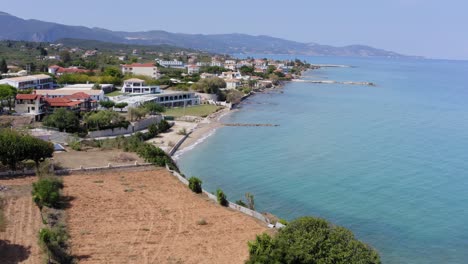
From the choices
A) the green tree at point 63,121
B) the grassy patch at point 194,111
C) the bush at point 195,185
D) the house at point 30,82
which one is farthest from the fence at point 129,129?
the house at point 30,82

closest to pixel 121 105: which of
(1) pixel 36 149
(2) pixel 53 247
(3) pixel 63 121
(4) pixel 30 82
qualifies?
(3) pixel 63 121

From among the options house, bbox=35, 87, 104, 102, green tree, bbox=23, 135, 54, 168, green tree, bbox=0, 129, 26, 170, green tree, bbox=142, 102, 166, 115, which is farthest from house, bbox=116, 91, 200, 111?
green tree, bbox=0, 129, 26, 170

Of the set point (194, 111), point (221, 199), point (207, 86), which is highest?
point (207, 86)

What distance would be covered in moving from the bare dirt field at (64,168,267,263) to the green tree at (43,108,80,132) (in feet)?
44.8

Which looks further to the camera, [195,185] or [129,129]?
[129,129]

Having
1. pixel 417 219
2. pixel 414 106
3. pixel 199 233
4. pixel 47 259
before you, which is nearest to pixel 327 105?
pixel 414 106

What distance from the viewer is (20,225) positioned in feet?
65.6

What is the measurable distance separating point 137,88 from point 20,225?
49607 millimetres

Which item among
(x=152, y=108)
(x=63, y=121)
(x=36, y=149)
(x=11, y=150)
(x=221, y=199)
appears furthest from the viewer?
(x=152, y=108)

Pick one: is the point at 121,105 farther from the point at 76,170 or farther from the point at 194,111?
the point at 76,170

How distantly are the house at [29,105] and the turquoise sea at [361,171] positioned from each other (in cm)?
1601

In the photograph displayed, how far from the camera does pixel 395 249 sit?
22859 mm

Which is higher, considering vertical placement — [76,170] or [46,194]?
[46,194]

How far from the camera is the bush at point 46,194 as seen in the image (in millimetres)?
21672
